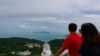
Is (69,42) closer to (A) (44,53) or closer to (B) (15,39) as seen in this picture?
(A) (44,53)

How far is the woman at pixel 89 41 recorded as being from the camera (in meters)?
6.76

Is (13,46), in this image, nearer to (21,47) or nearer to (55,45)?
(21,47)

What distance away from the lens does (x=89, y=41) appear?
676cm

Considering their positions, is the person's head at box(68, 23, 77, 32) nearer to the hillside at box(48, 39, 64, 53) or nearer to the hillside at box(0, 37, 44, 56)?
the hillside at box(48, 39, 64, 53)

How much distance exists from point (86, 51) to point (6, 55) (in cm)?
1944

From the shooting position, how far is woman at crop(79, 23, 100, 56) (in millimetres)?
6762

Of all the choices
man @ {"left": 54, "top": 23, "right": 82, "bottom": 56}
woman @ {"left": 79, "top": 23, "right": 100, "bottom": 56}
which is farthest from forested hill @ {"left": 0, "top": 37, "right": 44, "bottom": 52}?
woman @ {"left": 79, "top": 23, "right": 100, "bottom": 56}

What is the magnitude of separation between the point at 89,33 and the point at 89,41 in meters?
0.15

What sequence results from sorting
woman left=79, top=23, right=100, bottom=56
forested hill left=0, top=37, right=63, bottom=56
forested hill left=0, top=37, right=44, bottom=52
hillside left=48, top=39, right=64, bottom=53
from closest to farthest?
woman left=79, top=23, right=100, bottom=56 → hillside left=48, top=39, right=64, bottom=53 → forested hill left=0, top=37, right=63, bottom=56 → forested hill left=0, top=37, right=44, bottom=52

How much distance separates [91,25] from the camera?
6.79 m

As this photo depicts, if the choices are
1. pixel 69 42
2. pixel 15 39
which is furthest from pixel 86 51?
pixel 15 39

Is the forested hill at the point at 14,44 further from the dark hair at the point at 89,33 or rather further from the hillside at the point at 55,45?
the dark hair at the point at 89,33

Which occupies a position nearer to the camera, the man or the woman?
the woman

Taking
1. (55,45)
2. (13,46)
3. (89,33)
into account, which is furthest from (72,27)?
(13,46)
